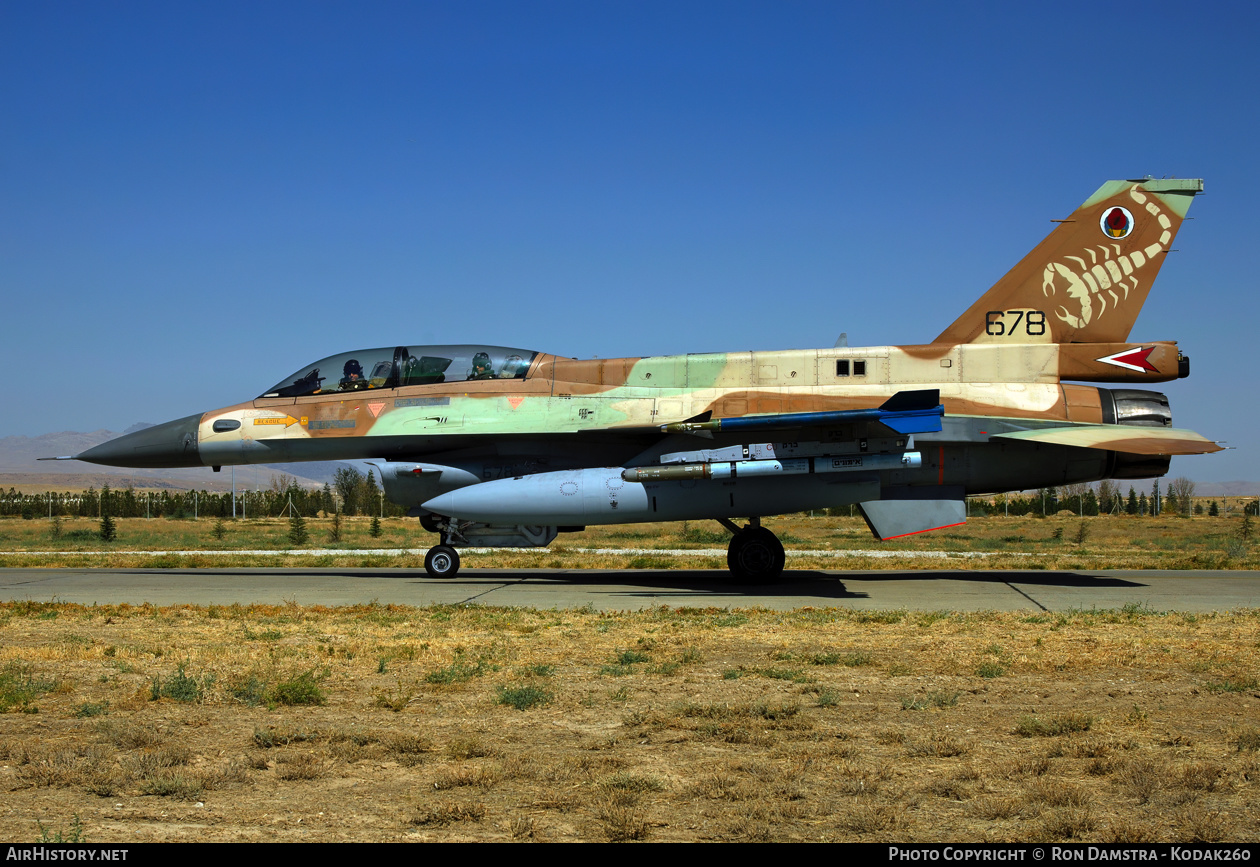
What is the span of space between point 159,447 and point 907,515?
1328cm

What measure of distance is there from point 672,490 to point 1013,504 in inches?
2277

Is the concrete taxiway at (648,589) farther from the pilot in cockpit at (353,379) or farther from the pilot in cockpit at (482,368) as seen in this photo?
the pilot in cockpit at (482,368)

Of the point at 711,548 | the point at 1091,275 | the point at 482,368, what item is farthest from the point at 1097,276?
the point at 711,548

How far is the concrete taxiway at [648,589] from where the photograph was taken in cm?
1345

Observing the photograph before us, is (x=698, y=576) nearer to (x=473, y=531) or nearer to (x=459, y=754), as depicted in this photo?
(x=473, y=531)

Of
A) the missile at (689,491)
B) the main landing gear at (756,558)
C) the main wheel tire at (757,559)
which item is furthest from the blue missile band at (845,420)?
the main wheel tire at (757,559)

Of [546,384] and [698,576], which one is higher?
[546,384]

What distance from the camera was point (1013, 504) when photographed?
66.6 m

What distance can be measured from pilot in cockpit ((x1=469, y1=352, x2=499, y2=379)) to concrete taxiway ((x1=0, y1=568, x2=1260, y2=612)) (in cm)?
362

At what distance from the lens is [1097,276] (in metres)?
16.2

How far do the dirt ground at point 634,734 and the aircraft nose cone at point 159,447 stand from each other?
727cm

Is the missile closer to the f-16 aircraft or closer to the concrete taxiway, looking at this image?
the f-16 aircraft

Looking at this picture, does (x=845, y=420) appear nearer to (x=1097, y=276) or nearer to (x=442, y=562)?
(x=1097, y=276)

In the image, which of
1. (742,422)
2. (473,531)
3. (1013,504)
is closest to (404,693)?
(742,422)
